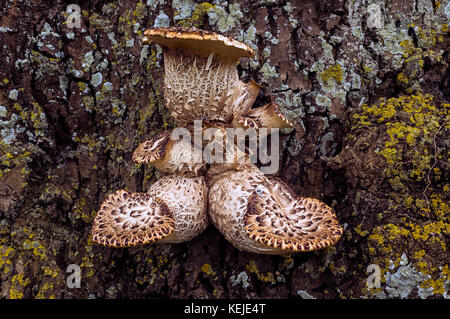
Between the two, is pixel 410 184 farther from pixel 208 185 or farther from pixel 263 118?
pixel 208 185

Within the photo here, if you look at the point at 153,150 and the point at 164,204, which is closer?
the point at 164,204

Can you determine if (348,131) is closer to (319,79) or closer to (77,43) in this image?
(319,79)

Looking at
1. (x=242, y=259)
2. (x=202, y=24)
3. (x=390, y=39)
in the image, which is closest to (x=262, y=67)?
(x=202, y=24)
